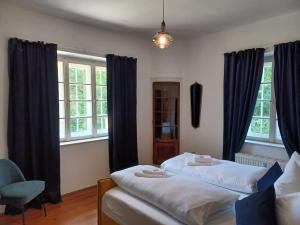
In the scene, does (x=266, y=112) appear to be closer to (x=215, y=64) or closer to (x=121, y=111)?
(x=215, y=64)

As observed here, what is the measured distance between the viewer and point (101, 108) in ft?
13.0

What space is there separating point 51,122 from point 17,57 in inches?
35.2

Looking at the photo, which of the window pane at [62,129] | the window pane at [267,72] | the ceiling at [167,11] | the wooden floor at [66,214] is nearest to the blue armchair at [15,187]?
the wooden floor at [66,214]

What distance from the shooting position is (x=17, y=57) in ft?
9.21

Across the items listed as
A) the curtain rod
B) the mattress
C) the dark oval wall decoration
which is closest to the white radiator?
the dark oval wall decoration

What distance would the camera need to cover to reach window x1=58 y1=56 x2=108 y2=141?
3490 millimetres

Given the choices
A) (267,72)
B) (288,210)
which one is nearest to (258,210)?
(288,210)

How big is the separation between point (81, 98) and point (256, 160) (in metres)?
2.77

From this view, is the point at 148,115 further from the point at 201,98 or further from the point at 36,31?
the point at 36,31

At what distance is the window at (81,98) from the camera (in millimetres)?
3490

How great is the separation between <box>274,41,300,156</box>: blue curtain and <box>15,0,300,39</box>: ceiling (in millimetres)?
533

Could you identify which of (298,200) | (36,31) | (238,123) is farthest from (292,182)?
(36,31)

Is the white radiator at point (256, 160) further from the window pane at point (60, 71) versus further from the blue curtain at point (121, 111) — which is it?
the window pane at point (60, 71)

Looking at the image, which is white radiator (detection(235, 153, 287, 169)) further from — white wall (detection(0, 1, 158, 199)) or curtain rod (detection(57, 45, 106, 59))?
curtain rod (detection(57, 45, 106, 59))
